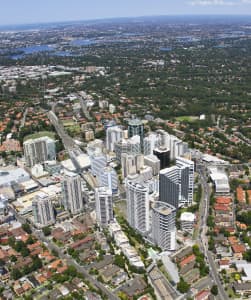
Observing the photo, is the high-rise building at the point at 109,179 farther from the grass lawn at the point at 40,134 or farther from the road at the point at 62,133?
the grass lawn at the point at 40,134

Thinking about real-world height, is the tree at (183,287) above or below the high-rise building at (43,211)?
below

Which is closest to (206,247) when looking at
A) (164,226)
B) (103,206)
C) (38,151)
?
(164,226)

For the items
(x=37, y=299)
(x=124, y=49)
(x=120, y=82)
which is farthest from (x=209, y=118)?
(x=124, y=49)

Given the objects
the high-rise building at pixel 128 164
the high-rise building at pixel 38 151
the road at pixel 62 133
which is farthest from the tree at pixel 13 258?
the road at pixel 62 133

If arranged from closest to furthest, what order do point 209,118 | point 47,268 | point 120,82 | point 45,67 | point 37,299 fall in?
1. point 37,299
2. point 47,268
3. point 209,118
4. point 120,82
5. point 45,67

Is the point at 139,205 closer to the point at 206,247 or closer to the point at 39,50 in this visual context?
the point at 206,247

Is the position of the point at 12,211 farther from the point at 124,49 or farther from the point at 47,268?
the point at 124,49

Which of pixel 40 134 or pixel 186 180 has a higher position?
pixel 186 180
